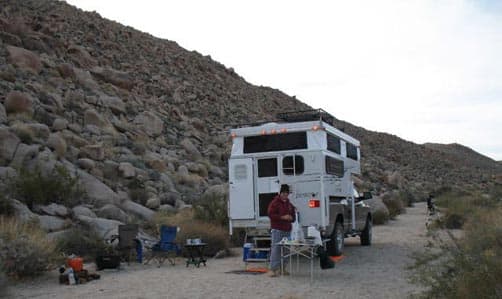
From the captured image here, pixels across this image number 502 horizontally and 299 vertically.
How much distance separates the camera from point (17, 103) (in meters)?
24.0

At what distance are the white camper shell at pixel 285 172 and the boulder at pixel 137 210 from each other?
5.93 meters

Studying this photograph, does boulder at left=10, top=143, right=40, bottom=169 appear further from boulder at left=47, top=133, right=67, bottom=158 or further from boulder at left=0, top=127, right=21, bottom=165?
boulder at left=47, top=133, right=67, bottom=158

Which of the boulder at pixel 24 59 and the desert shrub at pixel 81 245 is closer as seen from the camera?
the desert shrub at pixel 81 245

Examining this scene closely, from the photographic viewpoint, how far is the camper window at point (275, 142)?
14242mm

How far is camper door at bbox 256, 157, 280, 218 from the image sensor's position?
46.4ft

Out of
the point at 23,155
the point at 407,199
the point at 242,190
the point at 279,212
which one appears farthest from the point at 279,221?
the point at 407,199

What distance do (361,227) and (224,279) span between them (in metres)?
6.91

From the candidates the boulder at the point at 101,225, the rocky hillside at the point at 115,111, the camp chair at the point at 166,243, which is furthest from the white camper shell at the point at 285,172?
the rocky hillside at the point at 115,111

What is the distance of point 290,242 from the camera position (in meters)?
12.0

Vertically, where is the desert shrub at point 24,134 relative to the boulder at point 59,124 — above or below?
below

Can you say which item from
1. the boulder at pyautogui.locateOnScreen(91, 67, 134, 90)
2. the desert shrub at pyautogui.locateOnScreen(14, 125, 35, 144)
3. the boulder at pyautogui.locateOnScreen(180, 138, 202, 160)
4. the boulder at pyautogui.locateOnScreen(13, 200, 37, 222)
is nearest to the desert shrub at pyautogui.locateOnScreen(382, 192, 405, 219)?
the boulder at pyautogui.locateOnScreen(180, 138, 202, 160)

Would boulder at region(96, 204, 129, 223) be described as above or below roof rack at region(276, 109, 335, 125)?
below

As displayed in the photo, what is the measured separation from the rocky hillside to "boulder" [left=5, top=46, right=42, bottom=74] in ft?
0.18

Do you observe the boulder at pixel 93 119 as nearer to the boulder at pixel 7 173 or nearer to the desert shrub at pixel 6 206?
the boulder at pixel 7 173
